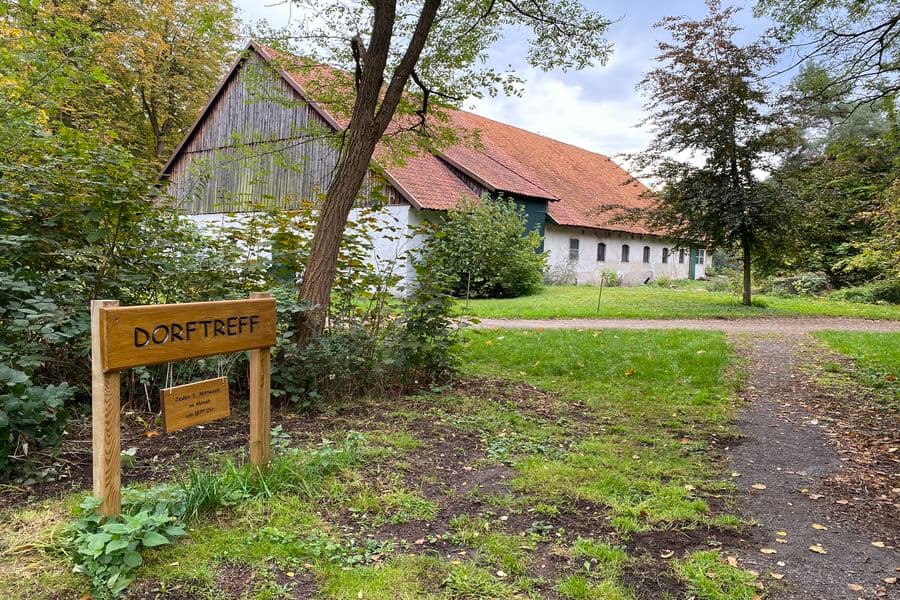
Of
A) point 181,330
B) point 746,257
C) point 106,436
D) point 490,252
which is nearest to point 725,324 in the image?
point 746,257

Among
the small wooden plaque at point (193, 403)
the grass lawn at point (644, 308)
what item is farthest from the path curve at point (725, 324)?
the small wooden plaque at point (193, 403)

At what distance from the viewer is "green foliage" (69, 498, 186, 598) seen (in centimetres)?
246

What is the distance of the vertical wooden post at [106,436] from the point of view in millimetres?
2662

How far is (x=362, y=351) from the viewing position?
573 centimetres

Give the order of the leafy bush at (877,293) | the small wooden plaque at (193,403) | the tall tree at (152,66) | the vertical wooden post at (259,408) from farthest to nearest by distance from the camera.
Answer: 1. the tall tree at (152,66)
2. the leafy bush at (877,293)
3. the vertical wooden post at (259,408)
4. the small wooden plaque at (193,403)

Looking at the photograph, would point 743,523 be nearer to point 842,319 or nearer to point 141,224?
point 141,224


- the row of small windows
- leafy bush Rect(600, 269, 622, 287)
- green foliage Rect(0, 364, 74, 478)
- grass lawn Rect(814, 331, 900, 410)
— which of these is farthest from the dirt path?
leafy bush Rect(600, 269, 622, 287)

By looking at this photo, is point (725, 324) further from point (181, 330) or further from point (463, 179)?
point (181, 330)

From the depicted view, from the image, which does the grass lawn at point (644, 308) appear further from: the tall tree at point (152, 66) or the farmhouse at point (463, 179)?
the tall tree at point (152, 66)

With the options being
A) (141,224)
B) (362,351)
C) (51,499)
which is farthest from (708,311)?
(51,499)

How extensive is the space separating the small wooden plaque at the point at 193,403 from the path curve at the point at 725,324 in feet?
25.4

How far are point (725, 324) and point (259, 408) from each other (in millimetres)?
11126

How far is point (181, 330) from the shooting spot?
2953 millimetres

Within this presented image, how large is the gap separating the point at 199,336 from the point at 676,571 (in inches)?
107
